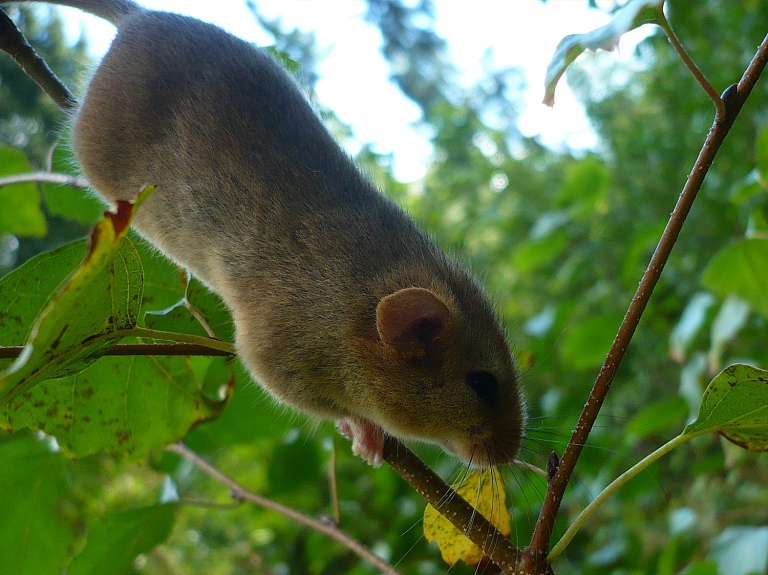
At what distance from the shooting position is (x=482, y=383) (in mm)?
1696

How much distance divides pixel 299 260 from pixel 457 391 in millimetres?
539

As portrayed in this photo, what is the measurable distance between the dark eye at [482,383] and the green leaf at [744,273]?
0.86 meters

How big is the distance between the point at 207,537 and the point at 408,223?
121 inches

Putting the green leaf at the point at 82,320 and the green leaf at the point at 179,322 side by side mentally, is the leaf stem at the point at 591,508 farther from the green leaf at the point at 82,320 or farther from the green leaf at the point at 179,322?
the green leaf at the point at 179,322

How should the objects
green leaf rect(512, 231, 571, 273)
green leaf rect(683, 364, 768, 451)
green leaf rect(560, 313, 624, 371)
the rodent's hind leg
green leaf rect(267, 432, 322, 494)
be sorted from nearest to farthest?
green leaf rect(683, 364, 768, 451) < the rodent's hind leg < green leaf rect(267, 432, 322, 494) < green leaf rect(560, 313, 624, 371) < green leaf rect(512, 231, 571, 273)

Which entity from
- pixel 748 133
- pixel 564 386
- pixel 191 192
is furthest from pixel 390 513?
pixel 748 133

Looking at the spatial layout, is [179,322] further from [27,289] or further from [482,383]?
[482,383]

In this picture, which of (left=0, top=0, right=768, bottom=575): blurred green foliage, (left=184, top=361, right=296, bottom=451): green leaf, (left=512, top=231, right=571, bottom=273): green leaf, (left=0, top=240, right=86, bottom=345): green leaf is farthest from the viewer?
(left=512, top=231, right=571, bottom=273): green leaf

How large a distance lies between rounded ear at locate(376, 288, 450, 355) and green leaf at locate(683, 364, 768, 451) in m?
0.63

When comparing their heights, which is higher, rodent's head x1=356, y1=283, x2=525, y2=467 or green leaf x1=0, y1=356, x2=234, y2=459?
rodent's head x1=356, y1=283, x2=525, y2=467

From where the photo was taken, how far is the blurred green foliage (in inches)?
72.1

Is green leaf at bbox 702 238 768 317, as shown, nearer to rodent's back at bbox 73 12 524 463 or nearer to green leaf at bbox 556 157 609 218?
rodent's back at bbox 73 12 524 463

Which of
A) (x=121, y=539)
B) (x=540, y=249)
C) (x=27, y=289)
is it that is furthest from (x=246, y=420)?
(x=540, y=249)

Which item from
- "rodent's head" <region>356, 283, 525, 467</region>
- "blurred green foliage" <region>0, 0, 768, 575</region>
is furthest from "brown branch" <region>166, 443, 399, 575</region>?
"rodent's head" <region>356, 283, 525, 467</region>
